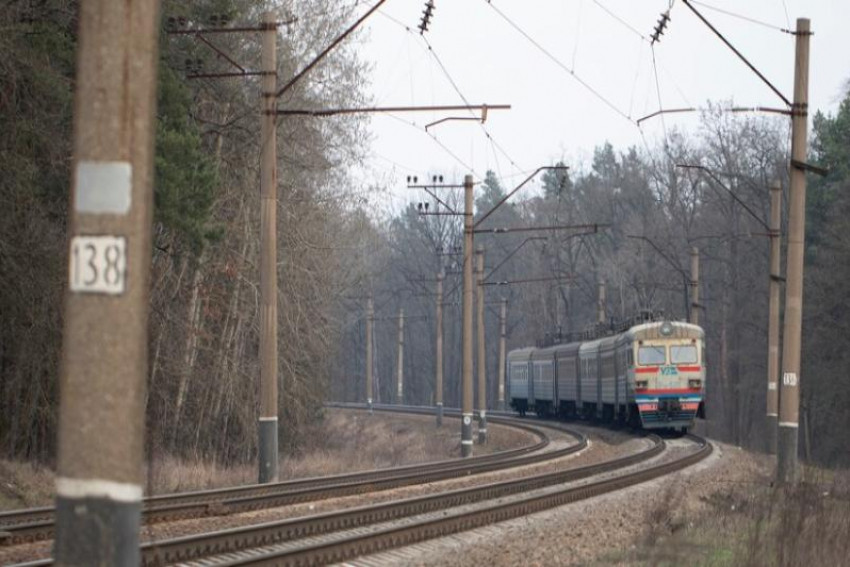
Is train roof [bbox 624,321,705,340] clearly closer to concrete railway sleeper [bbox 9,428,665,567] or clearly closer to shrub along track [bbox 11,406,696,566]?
shrub along track [bbox 11,406,696,566]

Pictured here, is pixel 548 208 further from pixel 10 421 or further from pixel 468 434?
pixel 10 421

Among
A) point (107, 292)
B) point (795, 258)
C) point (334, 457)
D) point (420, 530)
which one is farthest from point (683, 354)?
point (107, 292)

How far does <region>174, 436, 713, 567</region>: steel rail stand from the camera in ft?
36.4

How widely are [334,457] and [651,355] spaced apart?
9.68m

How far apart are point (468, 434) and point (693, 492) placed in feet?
44.0

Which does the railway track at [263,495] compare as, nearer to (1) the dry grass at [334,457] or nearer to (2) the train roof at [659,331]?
(1) the dry grass at [334,457]

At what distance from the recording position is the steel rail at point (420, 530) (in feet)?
36.4

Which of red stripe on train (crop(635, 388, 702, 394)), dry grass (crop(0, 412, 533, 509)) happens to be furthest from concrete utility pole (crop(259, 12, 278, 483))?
red stripe on train (crop(635, 388, 702, 394))

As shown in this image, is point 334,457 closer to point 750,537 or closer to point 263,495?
point 263,495

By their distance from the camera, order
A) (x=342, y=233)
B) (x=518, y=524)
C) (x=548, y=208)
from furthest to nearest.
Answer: (x=548, y=208) < (x=342, y=233) < (x=518, y=524)

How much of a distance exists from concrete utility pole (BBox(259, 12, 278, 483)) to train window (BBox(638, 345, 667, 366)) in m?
18.4

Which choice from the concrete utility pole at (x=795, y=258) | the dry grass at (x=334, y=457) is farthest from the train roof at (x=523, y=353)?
the concrete utility pole at (x=795, y=258)

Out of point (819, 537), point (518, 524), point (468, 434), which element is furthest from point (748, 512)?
point (468, 434)

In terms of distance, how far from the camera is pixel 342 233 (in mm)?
38625
